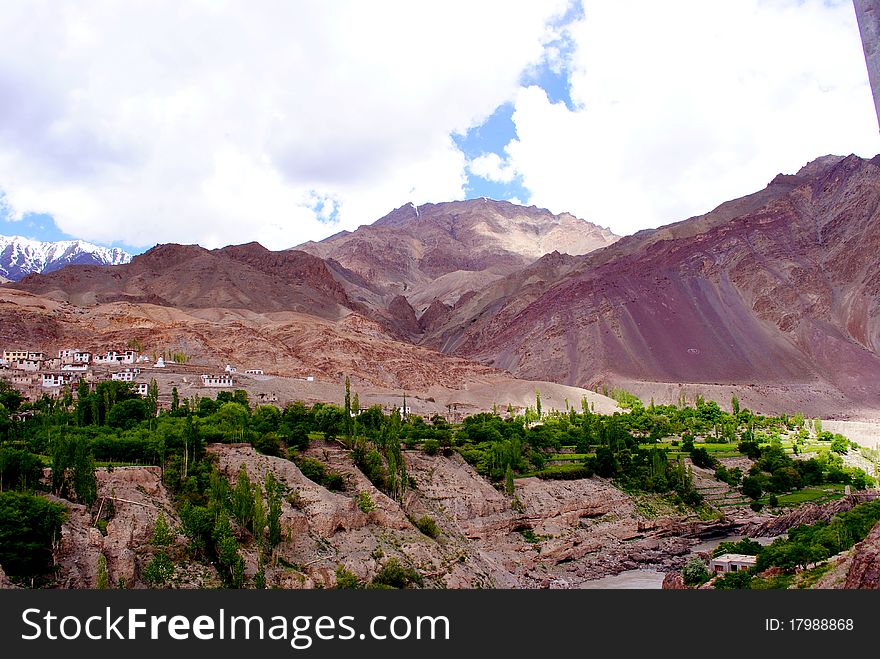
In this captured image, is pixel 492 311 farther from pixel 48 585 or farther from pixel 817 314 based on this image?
pixel 48 585

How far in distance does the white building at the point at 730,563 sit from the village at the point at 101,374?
42.7 m

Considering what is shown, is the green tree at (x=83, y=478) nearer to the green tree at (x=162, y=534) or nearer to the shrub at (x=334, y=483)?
the green tree at (x=162, y=534)

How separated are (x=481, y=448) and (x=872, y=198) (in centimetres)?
13259

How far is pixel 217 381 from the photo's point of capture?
7744 centimetres

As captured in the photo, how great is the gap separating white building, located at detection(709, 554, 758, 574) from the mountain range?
7505 cm

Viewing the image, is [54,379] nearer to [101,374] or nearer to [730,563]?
[101,374]

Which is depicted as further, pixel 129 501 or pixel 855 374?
pixel 855 374

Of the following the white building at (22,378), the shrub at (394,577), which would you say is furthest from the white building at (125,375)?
the shrub at (394,577)

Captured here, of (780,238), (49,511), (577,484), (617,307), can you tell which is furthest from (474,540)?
(780,238)

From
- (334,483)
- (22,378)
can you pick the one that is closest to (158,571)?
(334,483)

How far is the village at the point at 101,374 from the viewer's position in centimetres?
6719

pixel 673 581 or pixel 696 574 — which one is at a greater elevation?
pixel 696 574

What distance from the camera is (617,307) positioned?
153875 mm

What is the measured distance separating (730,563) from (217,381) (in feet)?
179
